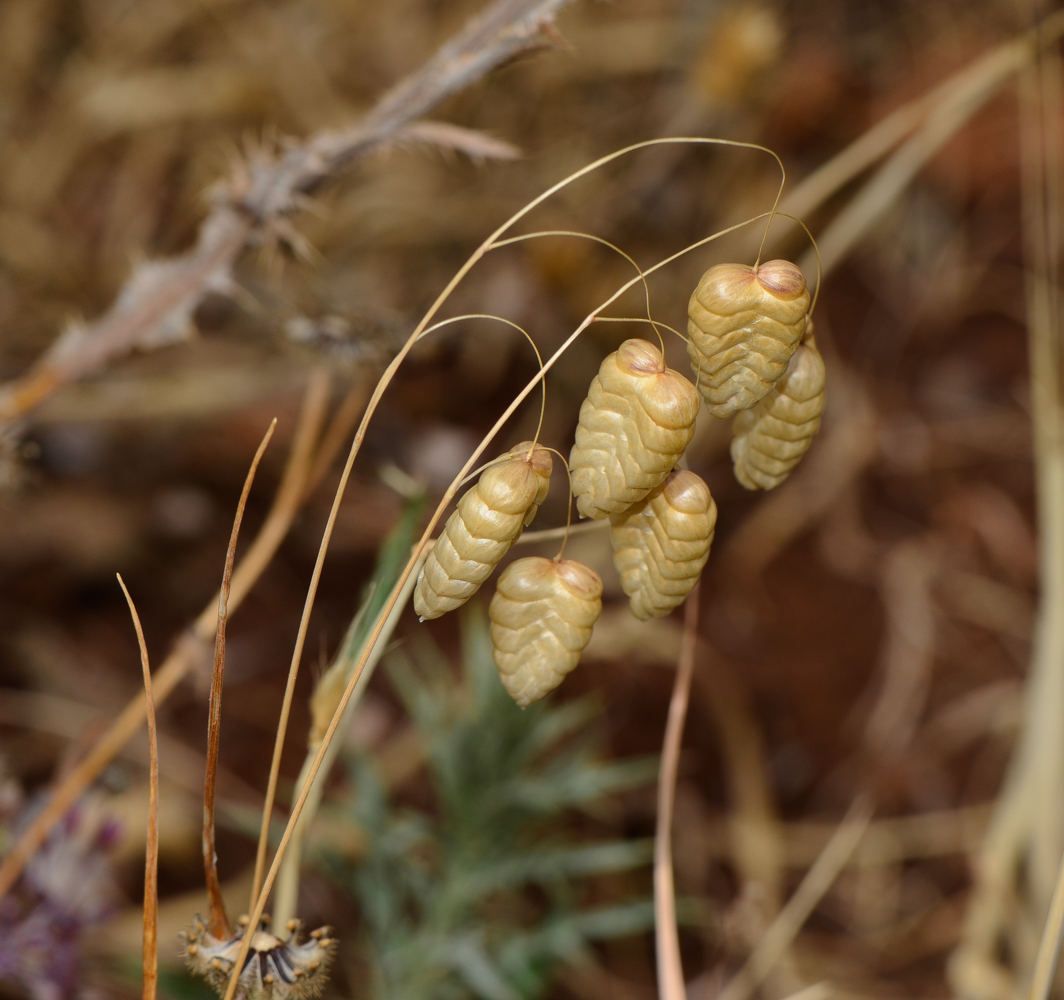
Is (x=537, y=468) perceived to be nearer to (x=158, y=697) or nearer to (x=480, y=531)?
(x=480, y=531)

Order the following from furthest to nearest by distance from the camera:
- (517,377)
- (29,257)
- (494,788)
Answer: (517,377) < (29,257) < (494,788)

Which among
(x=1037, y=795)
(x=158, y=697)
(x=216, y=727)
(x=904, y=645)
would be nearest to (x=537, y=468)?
(x=216, y=727)

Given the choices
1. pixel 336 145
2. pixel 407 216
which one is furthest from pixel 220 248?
pixel 407 216

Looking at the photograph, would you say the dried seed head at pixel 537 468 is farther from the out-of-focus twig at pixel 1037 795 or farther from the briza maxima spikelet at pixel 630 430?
the out-of-focus twig at pixel 1037 795

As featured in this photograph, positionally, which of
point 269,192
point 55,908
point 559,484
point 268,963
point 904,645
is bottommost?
point 268,963

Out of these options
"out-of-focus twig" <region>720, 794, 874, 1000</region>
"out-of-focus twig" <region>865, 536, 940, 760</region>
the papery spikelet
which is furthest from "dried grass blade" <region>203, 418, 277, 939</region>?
"out-of-focus twig" <region>865, 536, 940, 760</region>

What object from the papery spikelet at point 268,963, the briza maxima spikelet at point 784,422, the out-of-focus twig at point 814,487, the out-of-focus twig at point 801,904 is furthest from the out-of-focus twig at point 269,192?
the out-of-focus twig at point 814,487

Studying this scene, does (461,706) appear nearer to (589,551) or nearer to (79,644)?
(589,551)

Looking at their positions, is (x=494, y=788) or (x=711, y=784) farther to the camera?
(x=711, y=784)
